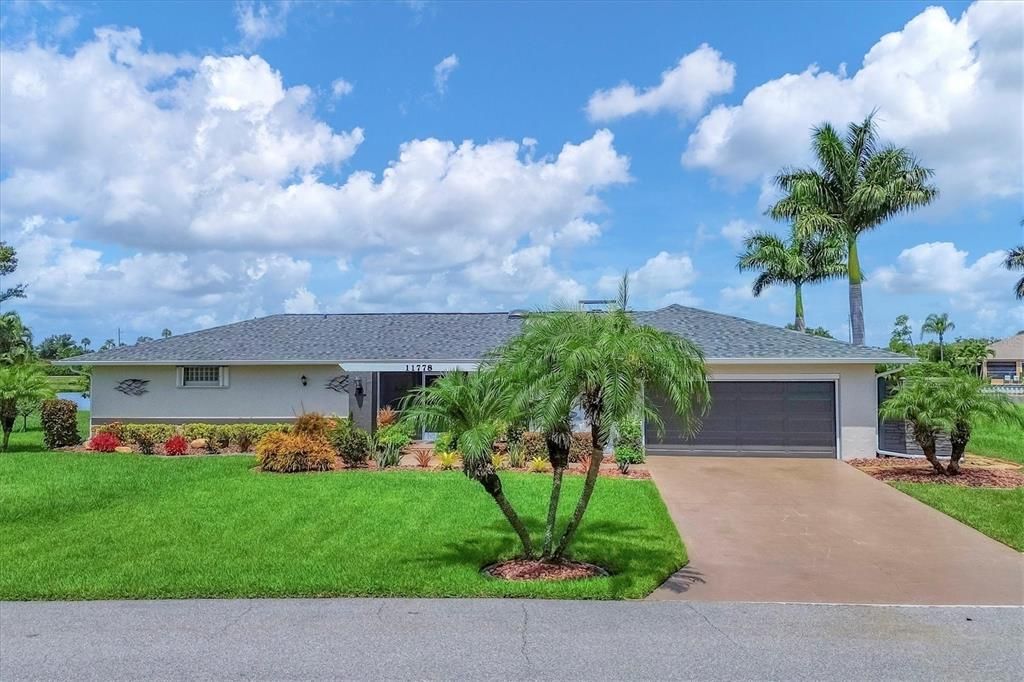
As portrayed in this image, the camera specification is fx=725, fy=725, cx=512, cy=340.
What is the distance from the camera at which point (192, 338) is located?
23031mm

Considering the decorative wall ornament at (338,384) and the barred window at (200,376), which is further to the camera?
the barred window at (200,376)

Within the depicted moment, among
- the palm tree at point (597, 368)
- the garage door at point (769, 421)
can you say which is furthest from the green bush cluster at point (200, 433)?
the palm tree at point (597, 368)

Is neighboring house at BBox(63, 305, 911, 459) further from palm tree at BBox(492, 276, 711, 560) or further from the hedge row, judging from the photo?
palm tree at BBox(492, 276, 711, 560)

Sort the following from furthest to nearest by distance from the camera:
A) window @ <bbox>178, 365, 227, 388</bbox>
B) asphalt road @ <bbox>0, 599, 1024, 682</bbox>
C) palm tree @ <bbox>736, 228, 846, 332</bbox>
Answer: palm tree @ <bbox>736, 228, 846, 332</bbox>
window @ <bbox>178, 365, 227, 388</bbox>
asphalt road @ <bbox>0, 599, 1024, 682</bbox>

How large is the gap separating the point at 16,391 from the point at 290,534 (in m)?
13.1

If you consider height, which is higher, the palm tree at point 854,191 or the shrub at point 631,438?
the palm tree at point 854,191

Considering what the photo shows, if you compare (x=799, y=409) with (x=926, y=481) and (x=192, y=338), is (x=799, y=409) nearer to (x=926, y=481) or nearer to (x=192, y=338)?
(x=926, y=481)

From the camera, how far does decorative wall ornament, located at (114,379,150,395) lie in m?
21.2

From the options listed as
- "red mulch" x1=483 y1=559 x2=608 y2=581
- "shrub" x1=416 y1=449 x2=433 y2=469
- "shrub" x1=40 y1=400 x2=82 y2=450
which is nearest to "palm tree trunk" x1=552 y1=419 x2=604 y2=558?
"red mulch" x1=483 y1=559 x2=608 y2=581

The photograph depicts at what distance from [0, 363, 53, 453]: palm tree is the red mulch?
53.3 feet

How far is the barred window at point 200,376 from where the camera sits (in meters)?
21.1

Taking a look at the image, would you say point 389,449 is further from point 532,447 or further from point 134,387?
point 134,387

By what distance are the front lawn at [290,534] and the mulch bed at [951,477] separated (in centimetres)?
573

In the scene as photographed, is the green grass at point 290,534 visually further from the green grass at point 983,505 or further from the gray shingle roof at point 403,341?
the gray shingle roof at point 403,341
